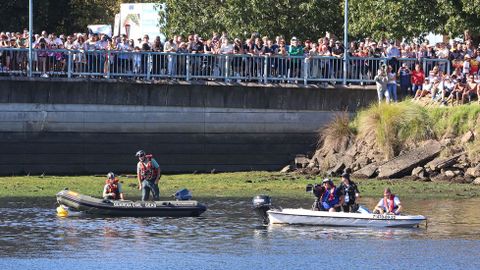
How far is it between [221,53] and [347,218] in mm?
12524

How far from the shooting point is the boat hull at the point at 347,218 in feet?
109

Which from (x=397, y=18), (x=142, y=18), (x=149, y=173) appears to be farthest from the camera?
(x=142, y=18)

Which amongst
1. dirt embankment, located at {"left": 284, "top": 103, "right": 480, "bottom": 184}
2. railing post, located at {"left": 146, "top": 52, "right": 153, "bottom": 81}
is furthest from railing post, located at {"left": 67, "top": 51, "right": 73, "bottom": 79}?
dirt embankment, located at {"left": 284, "top": 103, "right": 480, "bottom": 184}

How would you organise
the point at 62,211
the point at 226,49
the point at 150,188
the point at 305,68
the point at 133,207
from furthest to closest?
1. the point at 305,68
2. the point at 226,49
3. the point at 150,188
4. the point at 62,211
5. the point at 133,207

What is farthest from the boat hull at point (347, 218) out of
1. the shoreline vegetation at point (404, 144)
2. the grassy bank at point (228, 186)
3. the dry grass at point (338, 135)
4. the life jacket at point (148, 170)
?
the dry grass at point (338, 135)

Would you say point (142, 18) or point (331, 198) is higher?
point (142, 18)

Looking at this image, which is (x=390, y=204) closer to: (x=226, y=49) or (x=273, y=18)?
(x=226, y=49)

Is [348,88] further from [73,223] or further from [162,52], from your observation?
[73,223]

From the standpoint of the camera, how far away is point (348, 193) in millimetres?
33438

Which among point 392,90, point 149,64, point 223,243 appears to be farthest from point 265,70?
point 223,243

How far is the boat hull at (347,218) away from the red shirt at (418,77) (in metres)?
12.8

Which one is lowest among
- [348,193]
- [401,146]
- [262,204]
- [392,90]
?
[262,204]

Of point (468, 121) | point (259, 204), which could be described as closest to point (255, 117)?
point (468, 121)

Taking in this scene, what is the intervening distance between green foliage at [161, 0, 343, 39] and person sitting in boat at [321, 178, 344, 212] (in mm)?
20159
